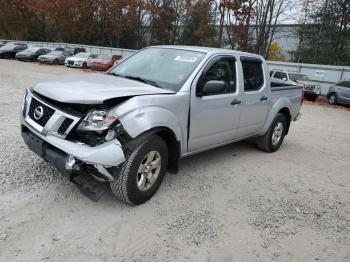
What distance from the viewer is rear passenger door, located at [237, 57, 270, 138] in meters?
5.46

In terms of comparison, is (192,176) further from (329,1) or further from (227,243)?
(329,1)

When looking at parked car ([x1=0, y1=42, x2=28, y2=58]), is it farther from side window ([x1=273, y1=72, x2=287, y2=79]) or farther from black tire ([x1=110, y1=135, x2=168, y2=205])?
black tire ([x1=110, y1=135, x2=168, y2=205])

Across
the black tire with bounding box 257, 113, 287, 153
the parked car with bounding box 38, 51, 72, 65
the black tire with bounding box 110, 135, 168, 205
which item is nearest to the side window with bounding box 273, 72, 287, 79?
the black tire with bounding box 257, 113, 287, 153

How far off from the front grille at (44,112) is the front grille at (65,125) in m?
0.21

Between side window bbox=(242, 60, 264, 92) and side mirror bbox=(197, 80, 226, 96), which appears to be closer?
side mirror bbox=(197, 80, 226, 96)

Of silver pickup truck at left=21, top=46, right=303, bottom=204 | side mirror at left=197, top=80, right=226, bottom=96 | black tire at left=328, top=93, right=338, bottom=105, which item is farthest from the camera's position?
black tire at left=328, top=93, right=338, bottom=105

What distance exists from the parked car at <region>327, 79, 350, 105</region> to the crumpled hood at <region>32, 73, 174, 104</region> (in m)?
16.5

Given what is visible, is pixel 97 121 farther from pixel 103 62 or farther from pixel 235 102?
pixel 103 62

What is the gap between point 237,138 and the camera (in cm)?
565

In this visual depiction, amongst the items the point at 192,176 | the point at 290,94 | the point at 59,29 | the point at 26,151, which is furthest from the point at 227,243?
the point at 59,29

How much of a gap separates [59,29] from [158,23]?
592 inches

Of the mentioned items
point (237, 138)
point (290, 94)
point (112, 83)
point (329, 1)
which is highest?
point (329, 1)

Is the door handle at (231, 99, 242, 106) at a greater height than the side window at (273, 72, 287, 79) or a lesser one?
greater

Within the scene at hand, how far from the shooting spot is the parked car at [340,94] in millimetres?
18033
